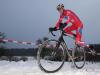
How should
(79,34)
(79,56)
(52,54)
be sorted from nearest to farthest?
(52,54) → (79,34) → (79,56)

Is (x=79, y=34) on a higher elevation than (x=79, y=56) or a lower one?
higher

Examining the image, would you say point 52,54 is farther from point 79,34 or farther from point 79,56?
point 79,56

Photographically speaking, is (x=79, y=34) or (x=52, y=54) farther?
(x=79, y=34)

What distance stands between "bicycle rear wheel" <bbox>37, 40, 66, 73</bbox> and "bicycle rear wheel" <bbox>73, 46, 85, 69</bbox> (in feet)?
4.60

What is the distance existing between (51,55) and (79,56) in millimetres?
2023

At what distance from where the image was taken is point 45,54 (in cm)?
916

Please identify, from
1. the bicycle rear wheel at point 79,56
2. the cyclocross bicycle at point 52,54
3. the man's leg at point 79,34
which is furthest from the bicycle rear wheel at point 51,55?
the bicycle rear wheel at point 79,56

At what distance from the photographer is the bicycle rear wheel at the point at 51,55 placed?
9.14 meters

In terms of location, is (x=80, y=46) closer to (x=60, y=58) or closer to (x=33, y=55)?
(x=60, y=58)

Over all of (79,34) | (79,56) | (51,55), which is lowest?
(51,55)

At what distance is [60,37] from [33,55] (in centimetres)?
944

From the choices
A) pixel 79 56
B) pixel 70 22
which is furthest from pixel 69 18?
pixel 79 56

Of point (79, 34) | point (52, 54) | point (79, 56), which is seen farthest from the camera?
point (79, 56)

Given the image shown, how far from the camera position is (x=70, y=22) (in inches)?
381
